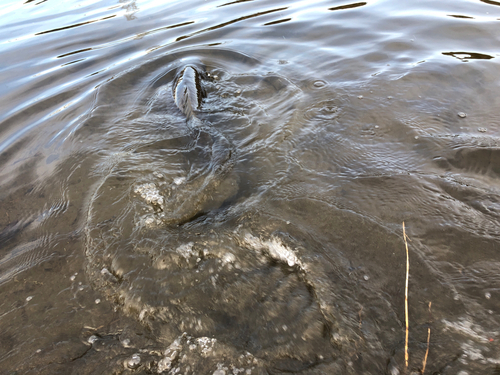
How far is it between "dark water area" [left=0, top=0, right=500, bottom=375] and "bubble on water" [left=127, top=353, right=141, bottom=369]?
0.01m

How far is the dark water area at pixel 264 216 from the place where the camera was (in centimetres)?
156

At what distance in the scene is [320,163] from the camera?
8.71 ft

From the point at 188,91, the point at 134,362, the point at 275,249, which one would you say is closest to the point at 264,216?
the point at 275,249

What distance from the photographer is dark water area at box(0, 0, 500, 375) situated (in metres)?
1.56

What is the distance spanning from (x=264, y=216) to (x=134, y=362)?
1.23 metres

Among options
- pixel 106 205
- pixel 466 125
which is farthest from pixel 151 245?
pixel 466 125

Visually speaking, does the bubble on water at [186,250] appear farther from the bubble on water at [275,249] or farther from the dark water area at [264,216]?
the bubble on water at [275,249]

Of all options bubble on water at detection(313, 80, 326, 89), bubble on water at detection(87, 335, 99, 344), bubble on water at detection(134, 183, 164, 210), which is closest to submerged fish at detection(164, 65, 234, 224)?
bubble on water at detection(134, 183, 164, 210)

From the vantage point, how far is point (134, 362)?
1539mm

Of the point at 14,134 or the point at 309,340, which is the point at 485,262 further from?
the point at 14,134

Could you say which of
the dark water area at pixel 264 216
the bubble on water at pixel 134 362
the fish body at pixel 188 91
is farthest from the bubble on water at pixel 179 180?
the bubble on water at pixel 134 362

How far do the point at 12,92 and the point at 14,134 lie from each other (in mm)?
1659

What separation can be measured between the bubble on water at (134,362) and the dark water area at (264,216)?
1 cm

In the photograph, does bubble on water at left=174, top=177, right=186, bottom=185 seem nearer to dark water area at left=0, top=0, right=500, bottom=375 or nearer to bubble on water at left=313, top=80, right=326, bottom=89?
dark water area at left=0, top=0, right=500, bottom=375
